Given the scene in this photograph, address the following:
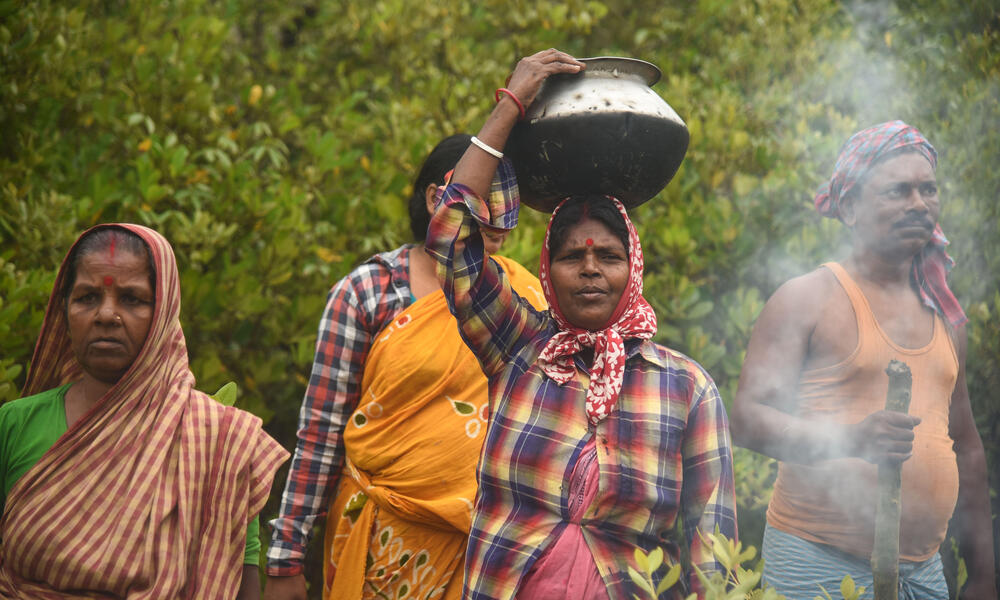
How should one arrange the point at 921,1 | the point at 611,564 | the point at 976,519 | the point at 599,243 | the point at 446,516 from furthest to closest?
the point at 921,1
the point at 976,519
the point at 446,516
the point at 599,243
the point at 611,564

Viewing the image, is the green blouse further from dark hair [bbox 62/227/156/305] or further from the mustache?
the mustache

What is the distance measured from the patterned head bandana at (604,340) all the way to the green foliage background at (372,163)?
1636 mm

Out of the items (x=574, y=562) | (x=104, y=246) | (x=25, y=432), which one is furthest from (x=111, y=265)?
(x=574, y=562)

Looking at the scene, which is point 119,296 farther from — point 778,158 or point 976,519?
point 778,158

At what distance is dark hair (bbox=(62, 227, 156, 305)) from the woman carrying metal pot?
0.76 meters

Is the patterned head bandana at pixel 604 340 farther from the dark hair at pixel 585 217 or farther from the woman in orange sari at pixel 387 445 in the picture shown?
the woman in orange sari at pixel 387 445

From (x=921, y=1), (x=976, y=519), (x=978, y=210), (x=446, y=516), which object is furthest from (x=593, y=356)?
(x=921, y=1)

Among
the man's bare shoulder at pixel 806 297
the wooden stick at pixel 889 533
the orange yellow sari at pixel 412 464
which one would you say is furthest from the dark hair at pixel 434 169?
the wooden stick at pixel 889 533

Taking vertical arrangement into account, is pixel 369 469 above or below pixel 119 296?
below

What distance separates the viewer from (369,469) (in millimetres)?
2947

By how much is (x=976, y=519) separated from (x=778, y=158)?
2.64 metres

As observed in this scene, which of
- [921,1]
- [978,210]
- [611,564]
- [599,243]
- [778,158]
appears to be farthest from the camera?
[921,1]

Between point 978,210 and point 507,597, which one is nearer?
point 507,597

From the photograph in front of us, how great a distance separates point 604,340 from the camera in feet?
7.45
